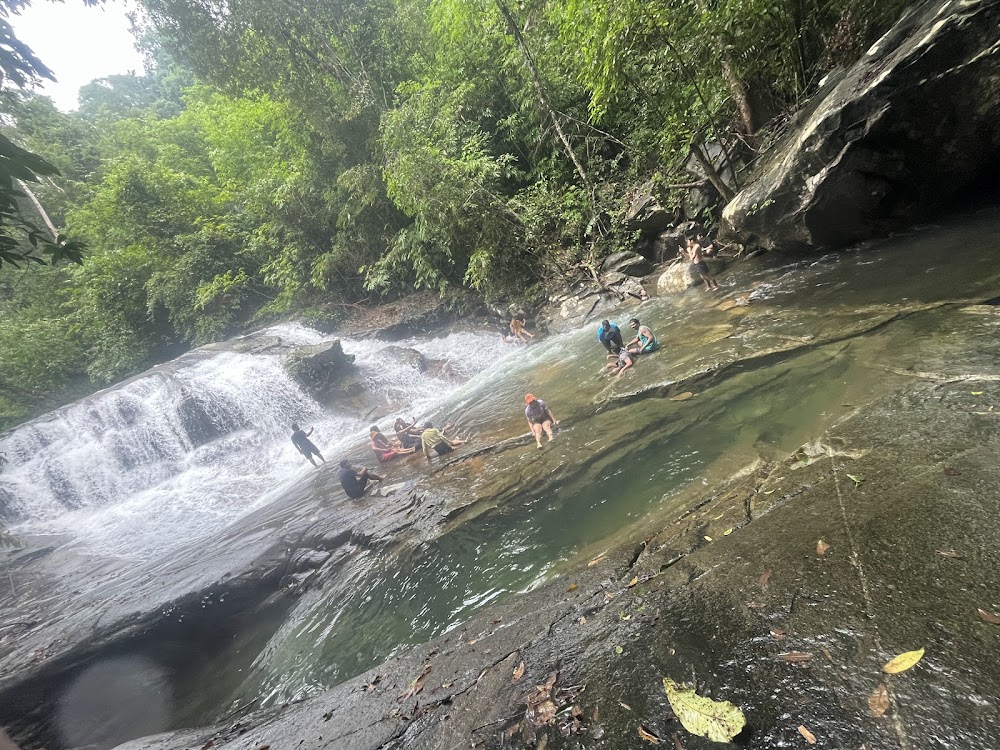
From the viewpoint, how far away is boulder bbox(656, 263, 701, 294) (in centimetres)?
1232

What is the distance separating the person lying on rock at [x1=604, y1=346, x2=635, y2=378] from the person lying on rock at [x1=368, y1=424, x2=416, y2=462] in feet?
16.8

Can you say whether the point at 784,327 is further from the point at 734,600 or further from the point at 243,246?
the point at 243,246

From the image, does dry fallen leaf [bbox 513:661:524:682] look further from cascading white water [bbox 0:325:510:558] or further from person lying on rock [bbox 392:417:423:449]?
cascading white water [bbox 0:325:510:558]

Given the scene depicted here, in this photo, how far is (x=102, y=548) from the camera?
11414 millimetres

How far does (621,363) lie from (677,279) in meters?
5.15

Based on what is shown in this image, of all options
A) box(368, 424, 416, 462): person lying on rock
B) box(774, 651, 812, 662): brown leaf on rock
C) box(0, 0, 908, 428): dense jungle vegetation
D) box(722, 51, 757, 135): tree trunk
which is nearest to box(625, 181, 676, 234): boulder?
box(0, 0, 908, 428): dense jungle vegetation

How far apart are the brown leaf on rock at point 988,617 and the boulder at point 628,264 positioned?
1361 cm

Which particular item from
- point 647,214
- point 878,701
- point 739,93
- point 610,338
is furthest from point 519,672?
point 647,214

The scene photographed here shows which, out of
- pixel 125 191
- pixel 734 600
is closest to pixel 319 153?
pixel 125 191

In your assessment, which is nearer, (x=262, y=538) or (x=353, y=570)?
(x=353, y=570)

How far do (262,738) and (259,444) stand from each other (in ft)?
43.4

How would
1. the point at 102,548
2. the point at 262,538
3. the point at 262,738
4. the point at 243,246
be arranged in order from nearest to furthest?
the point at 262,738 < the point at 262,538 < the point at 102,548 < the point at 243,246

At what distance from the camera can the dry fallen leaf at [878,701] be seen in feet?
5.77

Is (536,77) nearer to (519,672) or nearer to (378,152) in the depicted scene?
(378,152)
